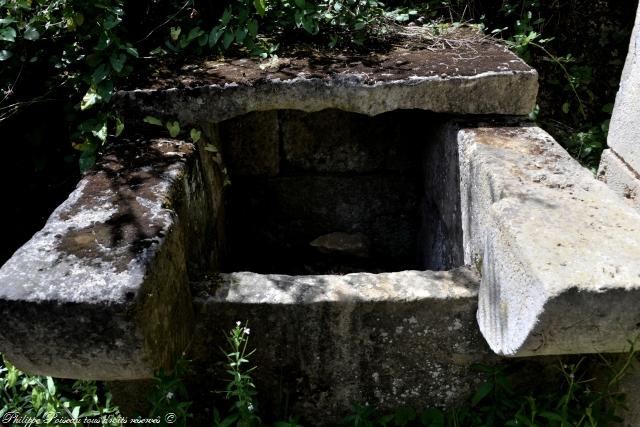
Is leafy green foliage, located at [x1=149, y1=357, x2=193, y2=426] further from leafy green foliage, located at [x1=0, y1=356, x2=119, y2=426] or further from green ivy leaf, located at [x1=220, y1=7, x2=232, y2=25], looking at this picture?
green ivy leaf, located at [x1=220, y1=7, x2=232, y2=25]

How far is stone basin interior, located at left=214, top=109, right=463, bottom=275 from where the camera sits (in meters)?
3.22

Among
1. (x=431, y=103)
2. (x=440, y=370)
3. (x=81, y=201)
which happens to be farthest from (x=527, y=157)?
(x=81, y=201)

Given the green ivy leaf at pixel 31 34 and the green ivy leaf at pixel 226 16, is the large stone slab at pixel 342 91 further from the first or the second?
the green ivy leaf at pixel 31 34

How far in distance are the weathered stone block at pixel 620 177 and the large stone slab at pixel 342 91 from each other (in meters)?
0.44

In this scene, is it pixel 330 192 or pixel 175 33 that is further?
pixel 330 192

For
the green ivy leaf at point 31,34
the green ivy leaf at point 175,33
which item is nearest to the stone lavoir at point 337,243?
the green ivy leaf at point 175,33

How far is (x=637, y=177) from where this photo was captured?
245cm

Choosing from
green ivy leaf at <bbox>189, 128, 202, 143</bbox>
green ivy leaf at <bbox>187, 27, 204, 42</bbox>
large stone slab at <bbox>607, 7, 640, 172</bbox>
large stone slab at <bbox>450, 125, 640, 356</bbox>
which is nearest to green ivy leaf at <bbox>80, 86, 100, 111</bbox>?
green ivy leaf at <bbox>189, 128, 202, 143</bbox>

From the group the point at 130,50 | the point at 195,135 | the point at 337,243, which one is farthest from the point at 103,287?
the point at 337,243

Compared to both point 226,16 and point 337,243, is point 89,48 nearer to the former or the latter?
point 226,16

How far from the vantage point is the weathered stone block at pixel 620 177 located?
246 cm

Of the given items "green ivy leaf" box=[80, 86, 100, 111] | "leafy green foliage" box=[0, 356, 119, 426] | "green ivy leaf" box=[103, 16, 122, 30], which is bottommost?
"leafy green foliage" box=[0, 356, 119, 426]

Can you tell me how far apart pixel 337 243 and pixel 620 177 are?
4.82 ft

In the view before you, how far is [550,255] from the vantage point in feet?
5.26
